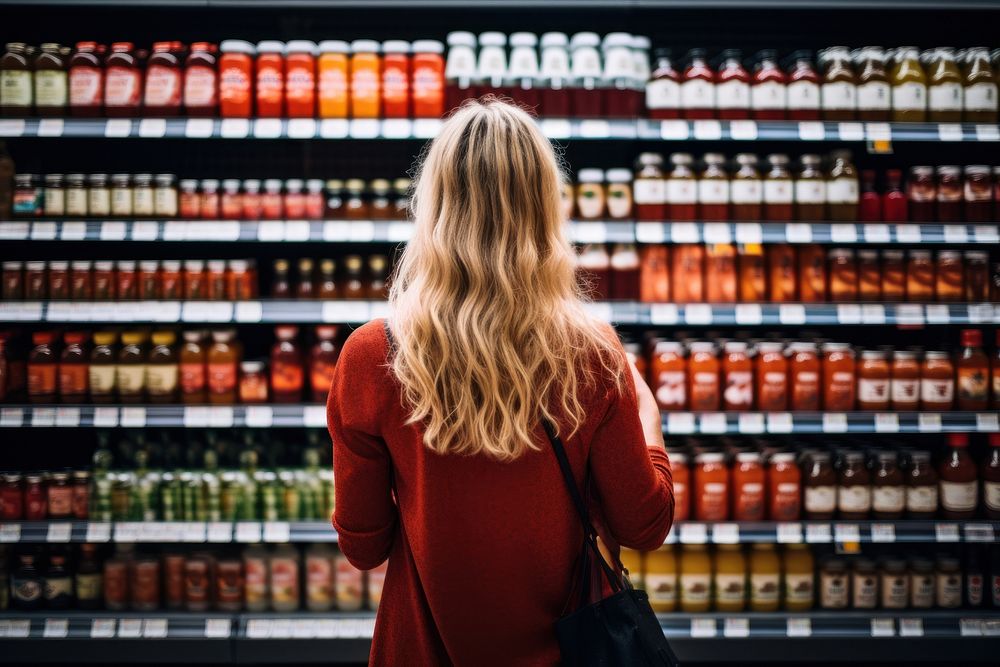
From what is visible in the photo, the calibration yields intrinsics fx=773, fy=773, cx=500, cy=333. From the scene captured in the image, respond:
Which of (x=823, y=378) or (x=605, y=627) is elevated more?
(x=823, y=378)

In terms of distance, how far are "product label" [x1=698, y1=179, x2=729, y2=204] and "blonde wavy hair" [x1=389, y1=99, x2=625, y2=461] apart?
6.20 ft

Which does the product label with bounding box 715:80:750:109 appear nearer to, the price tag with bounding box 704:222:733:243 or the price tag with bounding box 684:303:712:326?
the price tag with bounding box 704:222:733:243

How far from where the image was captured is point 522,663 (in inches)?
49.8

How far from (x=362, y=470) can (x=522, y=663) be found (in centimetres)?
41

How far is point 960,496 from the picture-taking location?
2.92 metres

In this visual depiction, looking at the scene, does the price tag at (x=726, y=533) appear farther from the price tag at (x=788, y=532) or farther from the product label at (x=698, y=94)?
the product label at (x=698, y=94)

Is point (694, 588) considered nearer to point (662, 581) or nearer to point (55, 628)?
point (662, 581)

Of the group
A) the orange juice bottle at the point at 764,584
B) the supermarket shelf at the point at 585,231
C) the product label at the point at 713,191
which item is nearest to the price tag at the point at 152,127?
the supermarket shelf at the point at 585,231

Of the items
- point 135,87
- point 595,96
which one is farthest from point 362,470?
point 135,87

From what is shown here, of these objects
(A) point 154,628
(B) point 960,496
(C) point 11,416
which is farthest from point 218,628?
(B) point 960,496

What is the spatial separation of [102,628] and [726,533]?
7.67 ft

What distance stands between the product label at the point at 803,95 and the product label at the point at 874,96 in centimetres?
17

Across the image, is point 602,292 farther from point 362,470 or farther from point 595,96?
point 362,470

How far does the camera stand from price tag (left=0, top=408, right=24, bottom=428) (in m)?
2.86
